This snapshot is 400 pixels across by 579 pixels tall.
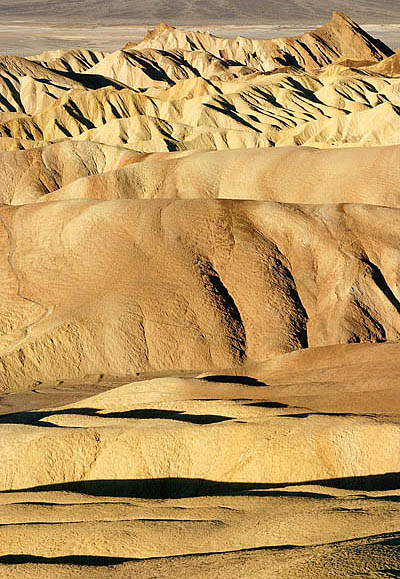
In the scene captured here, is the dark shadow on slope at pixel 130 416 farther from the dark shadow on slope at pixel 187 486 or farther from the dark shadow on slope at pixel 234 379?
the dark shadow on slope at pixel 234 379

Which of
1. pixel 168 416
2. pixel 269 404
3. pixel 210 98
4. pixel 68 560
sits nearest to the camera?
pixel 68 560

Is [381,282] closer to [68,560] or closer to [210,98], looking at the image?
[68,560]

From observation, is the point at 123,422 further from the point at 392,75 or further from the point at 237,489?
the point at 392,75

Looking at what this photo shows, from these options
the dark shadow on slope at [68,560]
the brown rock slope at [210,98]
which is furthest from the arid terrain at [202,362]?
the brown rock slope at [210,98]

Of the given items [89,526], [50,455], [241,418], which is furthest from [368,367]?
[89,526]

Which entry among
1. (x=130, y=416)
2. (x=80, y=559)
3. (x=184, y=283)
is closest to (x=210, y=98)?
(x=184, y=283)
